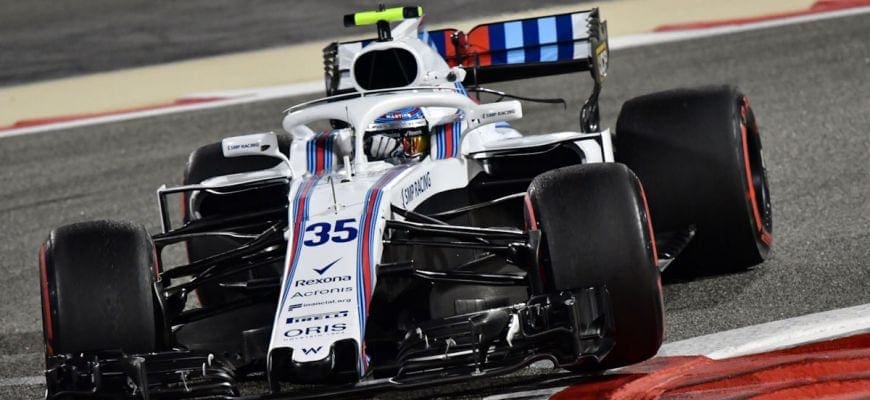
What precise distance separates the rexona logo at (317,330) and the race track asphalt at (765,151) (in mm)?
856

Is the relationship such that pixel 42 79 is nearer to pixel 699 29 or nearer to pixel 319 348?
pixel 699 29

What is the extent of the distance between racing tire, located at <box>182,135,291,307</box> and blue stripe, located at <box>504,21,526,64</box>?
125 centimetres

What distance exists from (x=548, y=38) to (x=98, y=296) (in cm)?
339

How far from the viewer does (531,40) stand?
26.9ft

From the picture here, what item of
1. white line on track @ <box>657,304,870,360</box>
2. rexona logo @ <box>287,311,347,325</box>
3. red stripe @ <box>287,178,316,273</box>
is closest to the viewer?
rexona logo @ <box>287,311,347,325</box>

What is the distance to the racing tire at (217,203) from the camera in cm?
712

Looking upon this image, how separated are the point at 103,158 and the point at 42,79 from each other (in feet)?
11.5

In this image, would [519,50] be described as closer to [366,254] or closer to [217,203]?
[217,203]

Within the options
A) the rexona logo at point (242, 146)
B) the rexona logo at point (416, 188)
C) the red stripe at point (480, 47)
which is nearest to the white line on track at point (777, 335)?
the rexona logo at point (416, 188)

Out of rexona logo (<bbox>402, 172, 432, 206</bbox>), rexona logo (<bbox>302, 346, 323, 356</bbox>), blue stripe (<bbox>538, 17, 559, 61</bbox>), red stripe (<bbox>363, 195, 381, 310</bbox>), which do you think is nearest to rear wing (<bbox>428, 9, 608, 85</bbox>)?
blue stripe (<bbox>538, 17, 559, 61</bbox>)

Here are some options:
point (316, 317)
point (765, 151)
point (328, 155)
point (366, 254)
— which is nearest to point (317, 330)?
point (316, 317)

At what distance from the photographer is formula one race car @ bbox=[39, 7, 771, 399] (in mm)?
5164

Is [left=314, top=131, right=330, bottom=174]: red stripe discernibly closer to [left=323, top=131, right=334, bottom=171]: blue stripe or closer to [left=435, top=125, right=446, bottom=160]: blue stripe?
[left=323, top=131, right=334, bottom=171]: blue stripe

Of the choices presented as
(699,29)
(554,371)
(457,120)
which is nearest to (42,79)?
(699,29)
